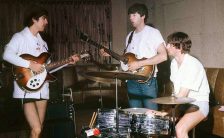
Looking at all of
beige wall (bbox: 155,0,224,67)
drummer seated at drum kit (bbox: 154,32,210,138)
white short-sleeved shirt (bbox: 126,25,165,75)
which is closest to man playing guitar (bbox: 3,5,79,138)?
white short-sleeved shirt (bbox: 126,25,165,75)

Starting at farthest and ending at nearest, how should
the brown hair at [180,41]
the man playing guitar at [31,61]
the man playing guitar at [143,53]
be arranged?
1. the man playing guitar at [143,53]
2. the brown hair at [180,41]
3. the man playing guitar at [31,61]

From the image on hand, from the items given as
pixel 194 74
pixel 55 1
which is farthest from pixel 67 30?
pixel 194 74

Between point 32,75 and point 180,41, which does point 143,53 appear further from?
point 32,75

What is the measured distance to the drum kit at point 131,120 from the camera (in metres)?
3.39

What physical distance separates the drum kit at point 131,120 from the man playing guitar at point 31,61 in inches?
27.6

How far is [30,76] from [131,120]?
136cm

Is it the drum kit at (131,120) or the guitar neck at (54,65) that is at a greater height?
the guitar neck at (54,65)

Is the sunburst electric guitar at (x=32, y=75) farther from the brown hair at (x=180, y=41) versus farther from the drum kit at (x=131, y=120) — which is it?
the brown hair at (x=180, y=41)

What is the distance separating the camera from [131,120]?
3.56 m

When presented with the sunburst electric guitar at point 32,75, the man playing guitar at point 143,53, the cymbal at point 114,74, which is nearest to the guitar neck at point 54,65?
the sunburst electric guitar at point 32,75

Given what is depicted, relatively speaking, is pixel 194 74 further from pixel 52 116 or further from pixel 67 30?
pixel 67 30

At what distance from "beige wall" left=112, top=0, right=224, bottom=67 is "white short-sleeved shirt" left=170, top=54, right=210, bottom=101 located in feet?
7.24

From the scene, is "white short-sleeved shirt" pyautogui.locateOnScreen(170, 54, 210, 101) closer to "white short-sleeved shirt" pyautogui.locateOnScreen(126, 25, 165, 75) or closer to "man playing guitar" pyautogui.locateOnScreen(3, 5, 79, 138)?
"white short-sleeved shirt" pyautogui.locateOnScreen(126, 25, 165, 75)

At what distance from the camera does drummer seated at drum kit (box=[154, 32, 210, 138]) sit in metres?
3.52
